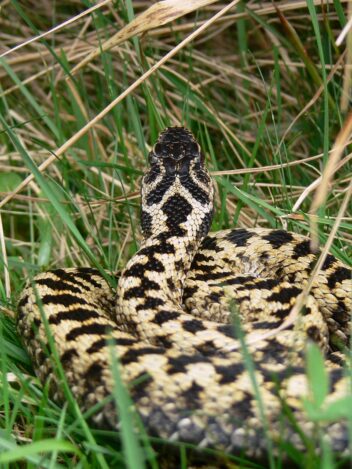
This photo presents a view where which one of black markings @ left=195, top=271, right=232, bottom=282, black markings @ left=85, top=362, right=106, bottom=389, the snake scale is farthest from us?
black markings @ left=195, top=271, right=232, bottom=282

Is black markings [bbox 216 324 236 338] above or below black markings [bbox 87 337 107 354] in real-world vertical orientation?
below

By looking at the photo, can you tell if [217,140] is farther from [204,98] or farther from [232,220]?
[232,220]

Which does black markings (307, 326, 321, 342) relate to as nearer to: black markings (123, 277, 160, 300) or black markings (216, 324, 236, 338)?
black markings (216, 324, 236, 338)

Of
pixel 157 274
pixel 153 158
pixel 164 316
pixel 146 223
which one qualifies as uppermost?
pixel 153 158

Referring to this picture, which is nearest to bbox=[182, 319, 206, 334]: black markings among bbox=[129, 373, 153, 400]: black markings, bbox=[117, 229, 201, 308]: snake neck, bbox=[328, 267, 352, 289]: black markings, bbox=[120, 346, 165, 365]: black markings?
bbox=[117, 229, 201, 308]: snake neck

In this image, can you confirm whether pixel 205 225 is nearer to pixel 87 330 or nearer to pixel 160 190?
pixel 160 190

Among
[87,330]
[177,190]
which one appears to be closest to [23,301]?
[87,330]

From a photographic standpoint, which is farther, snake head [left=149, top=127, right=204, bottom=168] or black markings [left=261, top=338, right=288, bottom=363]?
snake head [left=149, top=127, right=204, bottom=168]
